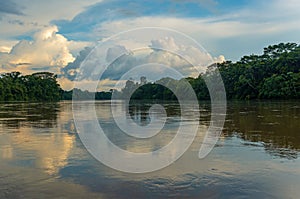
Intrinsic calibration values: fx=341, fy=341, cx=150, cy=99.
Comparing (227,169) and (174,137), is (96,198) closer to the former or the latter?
(227,169)

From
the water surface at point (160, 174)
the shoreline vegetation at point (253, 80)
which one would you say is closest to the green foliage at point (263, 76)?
the shoreline vegetation at point (253, 80)

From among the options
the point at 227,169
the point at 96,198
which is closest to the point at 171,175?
the point at 227,169

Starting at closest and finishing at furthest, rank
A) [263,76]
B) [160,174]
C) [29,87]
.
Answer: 1. [160,174]
2. [263,76]
3. [29,87]

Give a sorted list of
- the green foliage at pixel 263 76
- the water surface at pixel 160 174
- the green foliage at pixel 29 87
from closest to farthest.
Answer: the water surface at pixel 160 174, the green foliage at pixel 263 76, the green foliage at pixel 29 87

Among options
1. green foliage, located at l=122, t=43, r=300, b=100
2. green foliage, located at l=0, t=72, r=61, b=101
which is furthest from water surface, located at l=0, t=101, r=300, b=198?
green foliage, located at l=0, t=72, r=61, b=101

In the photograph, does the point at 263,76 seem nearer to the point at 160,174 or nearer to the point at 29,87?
the point at 160,174

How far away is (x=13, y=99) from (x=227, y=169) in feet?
340

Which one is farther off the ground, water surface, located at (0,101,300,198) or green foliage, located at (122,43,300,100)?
green foliage, located at (122,43,300,100)

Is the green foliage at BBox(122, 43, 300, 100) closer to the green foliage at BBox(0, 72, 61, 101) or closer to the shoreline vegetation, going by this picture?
the shoreline vegetation

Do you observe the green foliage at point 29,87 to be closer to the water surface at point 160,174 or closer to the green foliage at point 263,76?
the green foliage at point 263,76

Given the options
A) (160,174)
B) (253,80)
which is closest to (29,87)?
(253,80)

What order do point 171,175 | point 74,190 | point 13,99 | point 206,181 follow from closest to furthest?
1. point 74,190
2. point 206,181
3. point 171,175
4. point 13,99

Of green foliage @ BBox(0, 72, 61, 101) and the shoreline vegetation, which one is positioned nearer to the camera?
the shoreline vegetation

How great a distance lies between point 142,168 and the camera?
761 cm
